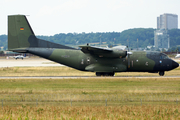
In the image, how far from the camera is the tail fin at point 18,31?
39.7 metres

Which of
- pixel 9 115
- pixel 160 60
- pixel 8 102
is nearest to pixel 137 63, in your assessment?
pixel 160 60

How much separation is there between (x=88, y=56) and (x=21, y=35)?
34.5ft

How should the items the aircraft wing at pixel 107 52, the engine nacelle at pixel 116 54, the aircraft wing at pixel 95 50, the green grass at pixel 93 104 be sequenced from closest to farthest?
the green grass at pixel 93 104 → the aircraft wing at pixel 95 50 → the aircraft wing at pixel 107 52 → the engine nacelle at pixel 116 54

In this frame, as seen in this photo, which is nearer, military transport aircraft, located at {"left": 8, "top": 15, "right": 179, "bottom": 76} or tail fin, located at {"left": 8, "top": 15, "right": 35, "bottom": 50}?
military transport aircraft, located at {"left": 8, "top": 15, "right": 179, "bottom": 76}

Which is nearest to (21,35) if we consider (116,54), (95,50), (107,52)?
(95,50)

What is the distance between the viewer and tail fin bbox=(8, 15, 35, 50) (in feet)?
130

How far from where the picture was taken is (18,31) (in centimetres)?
3994

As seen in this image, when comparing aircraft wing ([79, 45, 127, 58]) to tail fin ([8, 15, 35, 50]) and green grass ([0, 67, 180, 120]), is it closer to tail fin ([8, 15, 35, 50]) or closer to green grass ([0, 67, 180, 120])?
green grass ([0, 67, 180, 120])

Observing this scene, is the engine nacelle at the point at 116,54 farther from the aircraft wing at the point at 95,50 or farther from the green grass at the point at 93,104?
the green grass at the point at 93,104

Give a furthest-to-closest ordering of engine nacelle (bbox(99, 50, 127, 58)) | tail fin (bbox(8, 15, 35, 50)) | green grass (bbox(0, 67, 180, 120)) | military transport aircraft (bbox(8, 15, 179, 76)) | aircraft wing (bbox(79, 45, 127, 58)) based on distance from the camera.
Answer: tail fin (bbox(8, 15, 35, 50)) < military transport aircraft (bbox(8, 15, 179, 76)) < engine nacelle (bbox(99, 50, 127, 58)) < aircraft wing (bbox(79, 45, 127, 58)) < green grass (bbox(0, 67, 180, 120))

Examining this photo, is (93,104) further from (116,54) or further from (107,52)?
(116,54)

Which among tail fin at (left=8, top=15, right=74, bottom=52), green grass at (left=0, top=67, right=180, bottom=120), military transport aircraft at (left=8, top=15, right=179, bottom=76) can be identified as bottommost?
green grass at (left=0, top=67, right=180, bottom=120)

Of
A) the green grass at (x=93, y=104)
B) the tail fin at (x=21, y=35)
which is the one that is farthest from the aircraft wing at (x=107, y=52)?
the green grass at (x=93, y=104)

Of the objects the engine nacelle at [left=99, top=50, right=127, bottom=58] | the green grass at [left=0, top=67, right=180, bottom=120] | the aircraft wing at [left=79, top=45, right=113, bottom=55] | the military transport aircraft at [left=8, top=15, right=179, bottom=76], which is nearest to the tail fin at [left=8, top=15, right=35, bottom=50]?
the military transport aircraft at [left=8, top=15, right=179, bottom=76]
